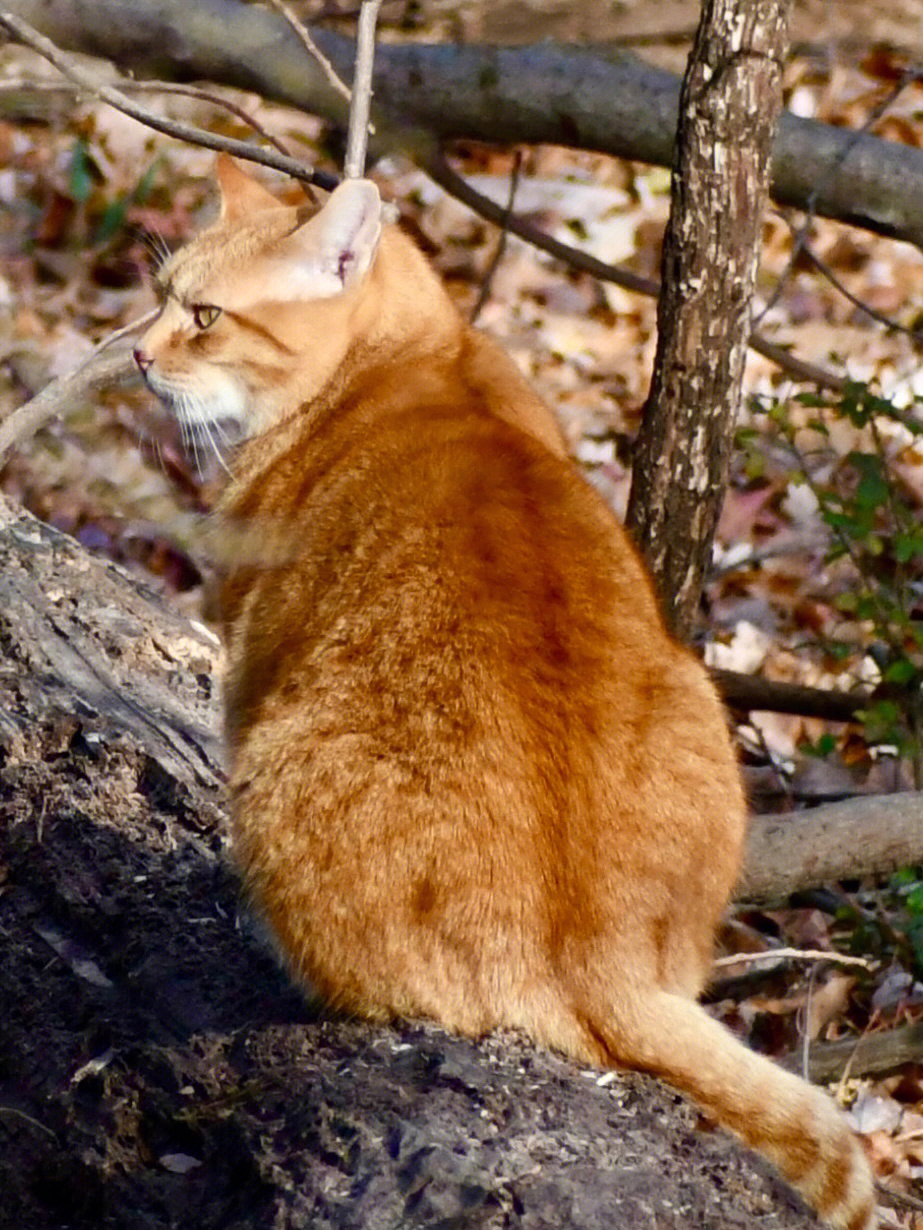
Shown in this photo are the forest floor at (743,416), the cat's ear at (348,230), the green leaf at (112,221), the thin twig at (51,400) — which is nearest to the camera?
the cat's ear at (348,230)

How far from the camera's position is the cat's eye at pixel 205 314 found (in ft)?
10.8

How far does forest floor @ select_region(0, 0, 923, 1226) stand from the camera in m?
Result: 3.88

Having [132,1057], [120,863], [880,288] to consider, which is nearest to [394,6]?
[880,288]

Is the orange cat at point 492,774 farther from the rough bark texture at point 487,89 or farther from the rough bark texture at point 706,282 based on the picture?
the rough bark texture at point 487,89

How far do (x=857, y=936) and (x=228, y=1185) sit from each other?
1917 millimetres

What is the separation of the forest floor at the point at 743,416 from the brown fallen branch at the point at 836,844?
80mm

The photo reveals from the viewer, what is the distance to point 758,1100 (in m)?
A: 2.41

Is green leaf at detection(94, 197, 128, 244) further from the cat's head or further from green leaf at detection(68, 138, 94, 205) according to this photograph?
the cat's head

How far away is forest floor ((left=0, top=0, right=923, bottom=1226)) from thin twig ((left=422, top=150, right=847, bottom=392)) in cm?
13

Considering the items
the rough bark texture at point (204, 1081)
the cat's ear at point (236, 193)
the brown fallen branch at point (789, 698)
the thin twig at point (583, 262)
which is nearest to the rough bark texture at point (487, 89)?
the thin twig at point (583, 262)

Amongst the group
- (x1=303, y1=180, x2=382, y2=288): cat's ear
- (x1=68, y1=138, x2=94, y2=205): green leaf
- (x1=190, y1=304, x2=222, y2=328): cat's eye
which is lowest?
(x1=190, y1=304, x2=222, y2=328): cat's eye

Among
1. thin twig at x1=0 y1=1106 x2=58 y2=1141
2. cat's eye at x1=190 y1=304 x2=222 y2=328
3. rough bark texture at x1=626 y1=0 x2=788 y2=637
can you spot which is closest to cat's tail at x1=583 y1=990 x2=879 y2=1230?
thin twig at x1=0 y1=1106 x2=58 y2=1141

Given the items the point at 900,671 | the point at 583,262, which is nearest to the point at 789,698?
the point at 900,671

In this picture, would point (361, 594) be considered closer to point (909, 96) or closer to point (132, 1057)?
point (132, 1057)
